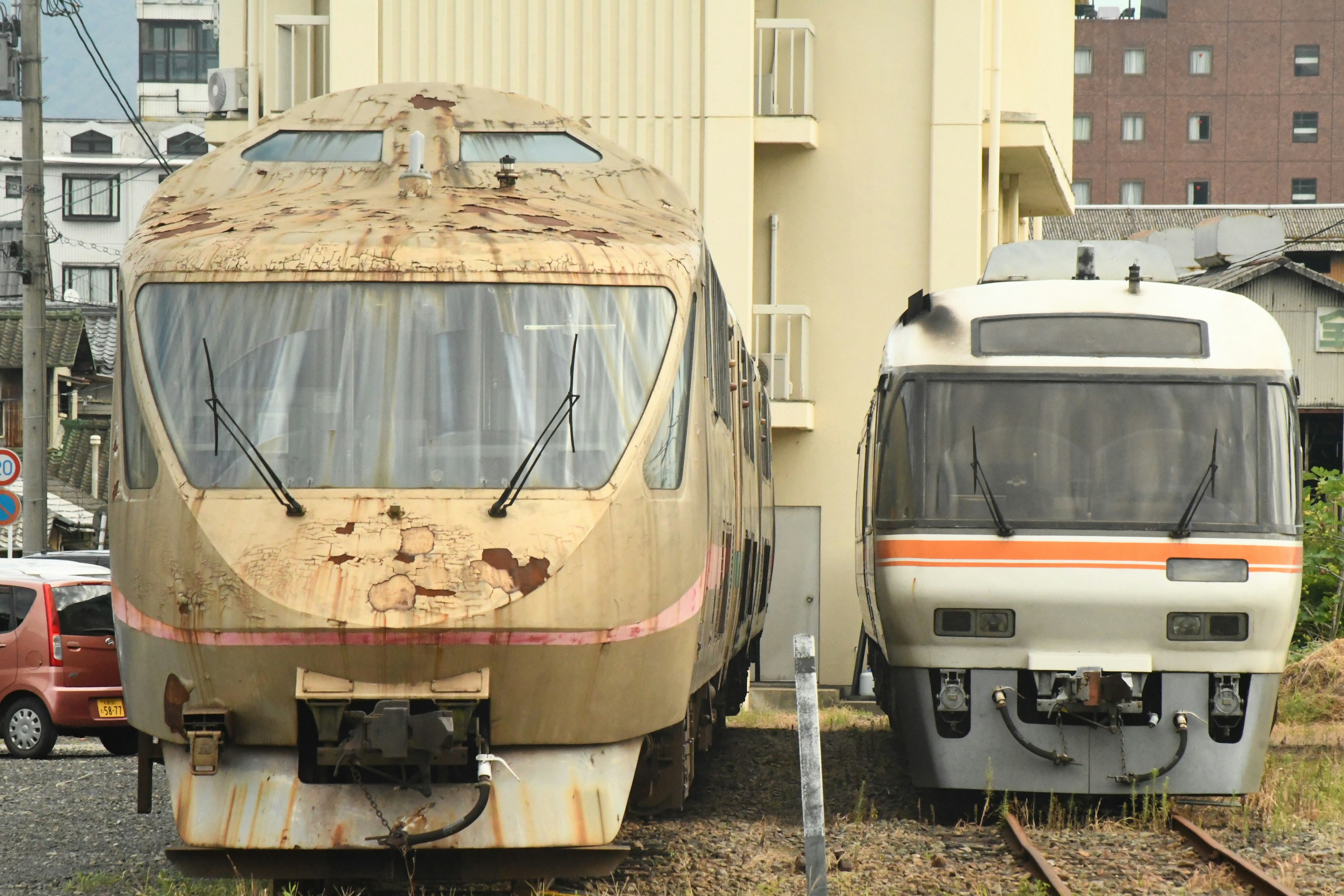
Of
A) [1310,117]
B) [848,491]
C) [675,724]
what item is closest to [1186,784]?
[675,724]

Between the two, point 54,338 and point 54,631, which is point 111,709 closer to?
point 54,631

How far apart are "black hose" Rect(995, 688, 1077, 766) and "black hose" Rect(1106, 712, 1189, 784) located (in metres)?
0.26

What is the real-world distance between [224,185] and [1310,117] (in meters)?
63.6

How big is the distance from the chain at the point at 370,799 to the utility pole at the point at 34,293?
1479 centimetres

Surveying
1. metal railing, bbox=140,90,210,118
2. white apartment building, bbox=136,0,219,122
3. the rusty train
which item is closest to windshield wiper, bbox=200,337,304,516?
the rusty train

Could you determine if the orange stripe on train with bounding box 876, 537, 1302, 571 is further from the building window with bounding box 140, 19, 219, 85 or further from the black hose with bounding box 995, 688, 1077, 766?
the building window with bounding box 140, 19, 219, 85

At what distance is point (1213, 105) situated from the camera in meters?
65.1

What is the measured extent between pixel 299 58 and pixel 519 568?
519 inches

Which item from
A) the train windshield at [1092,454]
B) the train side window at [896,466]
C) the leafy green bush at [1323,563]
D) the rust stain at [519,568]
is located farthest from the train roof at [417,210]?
the leafy green bush at [1323,563]

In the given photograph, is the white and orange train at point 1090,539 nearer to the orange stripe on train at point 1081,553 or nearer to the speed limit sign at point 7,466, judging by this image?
the orange stripe on train at point 1081,553

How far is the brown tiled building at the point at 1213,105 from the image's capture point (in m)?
64.4

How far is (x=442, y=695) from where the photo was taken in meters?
6.03

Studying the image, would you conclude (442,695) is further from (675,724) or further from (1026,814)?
(1026,814)

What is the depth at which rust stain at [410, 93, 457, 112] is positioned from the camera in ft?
26.9
